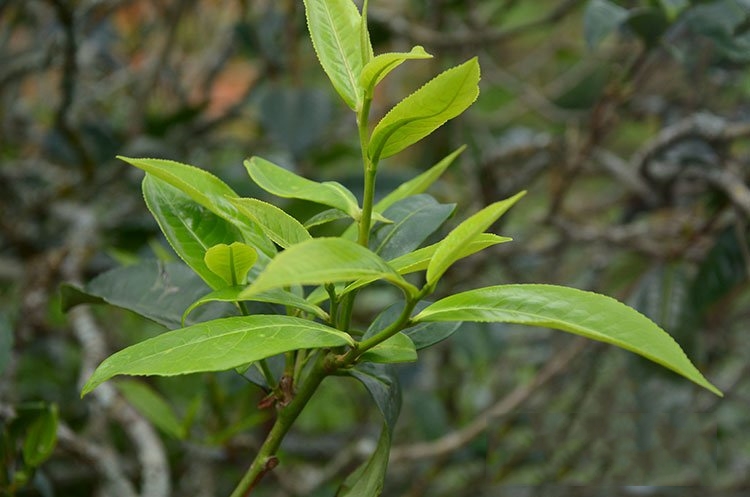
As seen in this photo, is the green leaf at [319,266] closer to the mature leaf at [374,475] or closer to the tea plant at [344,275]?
the tea plant at [344,275]

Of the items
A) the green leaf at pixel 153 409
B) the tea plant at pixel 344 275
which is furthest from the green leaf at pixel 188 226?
the green leaf at pixel 153 409

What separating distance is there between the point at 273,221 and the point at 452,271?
2.83 feet

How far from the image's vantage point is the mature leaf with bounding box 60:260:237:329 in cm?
48

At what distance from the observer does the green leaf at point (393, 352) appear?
39 cm

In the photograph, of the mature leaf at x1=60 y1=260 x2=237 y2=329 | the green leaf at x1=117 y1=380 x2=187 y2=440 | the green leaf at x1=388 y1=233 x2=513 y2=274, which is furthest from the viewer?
the green leaf at x1=117 y1=380 x2=187 y2=440

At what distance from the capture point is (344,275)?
30cm

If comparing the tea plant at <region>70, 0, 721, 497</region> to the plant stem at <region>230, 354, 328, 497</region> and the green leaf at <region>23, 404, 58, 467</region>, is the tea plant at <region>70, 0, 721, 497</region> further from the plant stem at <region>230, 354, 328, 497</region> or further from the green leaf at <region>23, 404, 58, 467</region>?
the green leaf at <region>23, 404, 58, 467</region>

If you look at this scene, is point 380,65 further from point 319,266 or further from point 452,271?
point 452,271

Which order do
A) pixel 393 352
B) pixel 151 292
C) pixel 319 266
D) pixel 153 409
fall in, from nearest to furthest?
pixel 319 266
pixel 393 352
pixel 151 292
pixel 153 409

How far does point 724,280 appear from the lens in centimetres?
94

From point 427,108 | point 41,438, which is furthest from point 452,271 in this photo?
point 427,108

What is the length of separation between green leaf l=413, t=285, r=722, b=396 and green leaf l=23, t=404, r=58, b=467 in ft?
1.00

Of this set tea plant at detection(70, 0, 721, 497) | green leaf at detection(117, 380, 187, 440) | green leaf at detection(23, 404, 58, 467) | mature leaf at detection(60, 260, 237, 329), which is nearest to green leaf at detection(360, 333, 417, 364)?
tea plant at detection(70, 0, 721, 497)

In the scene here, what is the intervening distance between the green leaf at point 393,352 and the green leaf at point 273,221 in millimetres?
64
